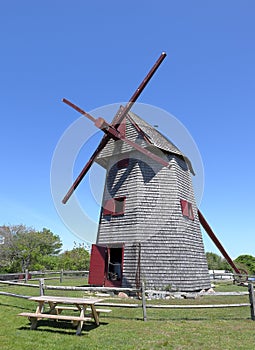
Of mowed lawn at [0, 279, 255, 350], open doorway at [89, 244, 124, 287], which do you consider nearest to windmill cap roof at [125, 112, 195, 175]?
open doorway at [89, 244, 124, 287]

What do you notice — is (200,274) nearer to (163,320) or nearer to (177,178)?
(177,178)

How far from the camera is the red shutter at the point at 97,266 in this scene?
1338cm

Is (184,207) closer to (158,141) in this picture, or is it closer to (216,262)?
(158,141)

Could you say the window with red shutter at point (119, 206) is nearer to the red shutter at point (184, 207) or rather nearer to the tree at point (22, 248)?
the red shutter at point (184, 207)

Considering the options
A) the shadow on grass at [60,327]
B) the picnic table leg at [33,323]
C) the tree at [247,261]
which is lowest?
the shadow on grass at [60,327]

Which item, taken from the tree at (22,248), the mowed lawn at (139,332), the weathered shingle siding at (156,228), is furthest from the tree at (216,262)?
the mowed lawn at (139,332)

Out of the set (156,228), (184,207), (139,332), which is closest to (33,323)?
(139,332)

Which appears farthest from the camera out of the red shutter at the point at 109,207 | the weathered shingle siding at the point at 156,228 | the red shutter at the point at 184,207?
the red shutter at the point at 109,207

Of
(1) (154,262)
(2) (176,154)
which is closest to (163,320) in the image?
(1) (154,262)

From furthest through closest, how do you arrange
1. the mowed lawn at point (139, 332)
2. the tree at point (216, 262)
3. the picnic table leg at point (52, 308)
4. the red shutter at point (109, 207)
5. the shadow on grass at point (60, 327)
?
1. the tree at point (216, 262)
2. the red shutter at point (109, 207)
3. the picnic table leg at point (52, 308)
4. the shadow on grass at point (60, 327)
5. the mowed lawn at point (139, 332)

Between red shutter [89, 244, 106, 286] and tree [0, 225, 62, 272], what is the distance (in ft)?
56.9

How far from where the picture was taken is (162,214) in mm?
13477

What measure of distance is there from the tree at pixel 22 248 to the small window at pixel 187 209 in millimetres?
19372

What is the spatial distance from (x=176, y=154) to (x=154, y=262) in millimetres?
5448
